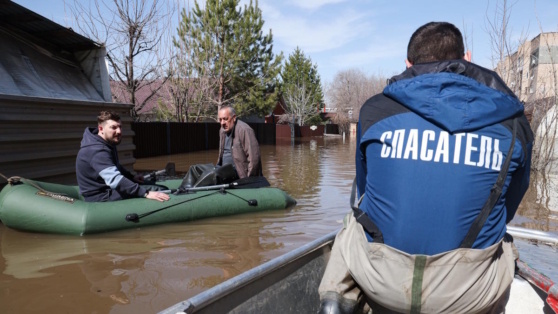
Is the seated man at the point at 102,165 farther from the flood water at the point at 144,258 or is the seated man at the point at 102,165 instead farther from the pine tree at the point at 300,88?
the pine tree at the point at 300,88

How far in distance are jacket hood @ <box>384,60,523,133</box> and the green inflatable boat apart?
4.36m

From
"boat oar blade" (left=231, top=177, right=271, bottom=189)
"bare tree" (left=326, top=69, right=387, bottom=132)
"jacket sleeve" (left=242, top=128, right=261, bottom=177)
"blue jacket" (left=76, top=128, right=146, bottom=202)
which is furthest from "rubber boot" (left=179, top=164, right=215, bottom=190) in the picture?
"bare tree" (left=326, top=69, right=387, bottom=132)

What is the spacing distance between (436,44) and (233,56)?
2194cm

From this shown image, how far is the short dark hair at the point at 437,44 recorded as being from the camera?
165cm

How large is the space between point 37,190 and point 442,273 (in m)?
5.06

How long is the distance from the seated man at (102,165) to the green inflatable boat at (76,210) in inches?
Answer: 7.3

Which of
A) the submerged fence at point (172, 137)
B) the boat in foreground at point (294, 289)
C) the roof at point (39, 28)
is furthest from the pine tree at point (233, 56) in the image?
the boat in foreground at point (294, 289)

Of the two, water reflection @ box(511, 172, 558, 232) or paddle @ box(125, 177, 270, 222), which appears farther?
water reflection @ box(511, 172, 558, 232)

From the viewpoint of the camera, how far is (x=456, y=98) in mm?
1446

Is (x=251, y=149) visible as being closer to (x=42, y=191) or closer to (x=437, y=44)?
(x=42, y=191)

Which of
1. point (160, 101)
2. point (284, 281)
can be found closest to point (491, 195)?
point (284, 281)

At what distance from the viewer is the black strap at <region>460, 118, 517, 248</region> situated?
1435 mm

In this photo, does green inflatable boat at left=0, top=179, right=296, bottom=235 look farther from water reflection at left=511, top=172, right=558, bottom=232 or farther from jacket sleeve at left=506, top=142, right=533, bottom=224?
water reflection at left=511, top=172, right=558, bottom=232

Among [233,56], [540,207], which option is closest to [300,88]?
[233,56]
